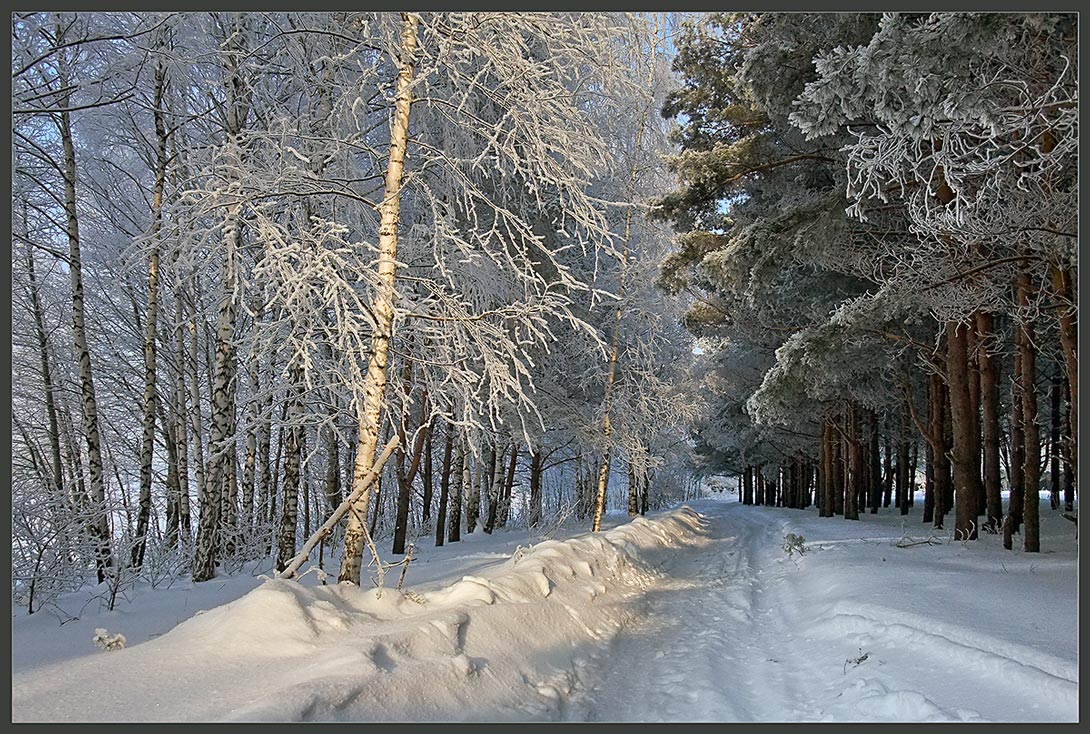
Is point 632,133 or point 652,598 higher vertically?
point 632,133

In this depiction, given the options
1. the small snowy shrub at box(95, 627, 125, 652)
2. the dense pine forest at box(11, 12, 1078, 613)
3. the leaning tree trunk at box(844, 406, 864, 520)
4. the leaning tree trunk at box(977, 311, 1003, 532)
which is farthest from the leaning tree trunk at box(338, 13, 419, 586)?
the leaning tree trunk at box(844, 406, 864, 520)

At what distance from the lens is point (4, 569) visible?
4562mm

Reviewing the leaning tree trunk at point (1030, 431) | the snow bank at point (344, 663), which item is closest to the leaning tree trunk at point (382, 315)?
the snow bank at point (344, 663)

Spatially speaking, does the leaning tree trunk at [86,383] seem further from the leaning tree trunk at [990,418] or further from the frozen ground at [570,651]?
the leaning tree trunk at [990,418]

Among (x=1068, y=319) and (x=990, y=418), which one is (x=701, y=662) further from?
(x=990, y=418)

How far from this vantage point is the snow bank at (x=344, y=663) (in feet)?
9.47

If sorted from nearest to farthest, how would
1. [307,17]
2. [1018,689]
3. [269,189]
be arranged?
[1018,689]
[269,189]
[307,17]

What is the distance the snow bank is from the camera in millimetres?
2887

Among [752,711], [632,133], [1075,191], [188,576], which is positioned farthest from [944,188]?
[188,576]

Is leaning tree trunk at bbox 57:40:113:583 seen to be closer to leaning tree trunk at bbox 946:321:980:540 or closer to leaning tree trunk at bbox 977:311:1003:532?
leaning tree trunk at bbox 946:321:980:540

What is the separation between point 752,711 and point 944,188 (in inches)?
313

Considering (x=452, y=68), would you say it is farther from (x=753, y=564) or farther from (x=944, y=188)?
(x=753, y=564)

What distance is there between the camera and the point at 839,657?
4512 millimetres

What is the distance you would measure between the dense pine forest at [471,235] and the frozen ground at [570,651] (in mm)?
916
